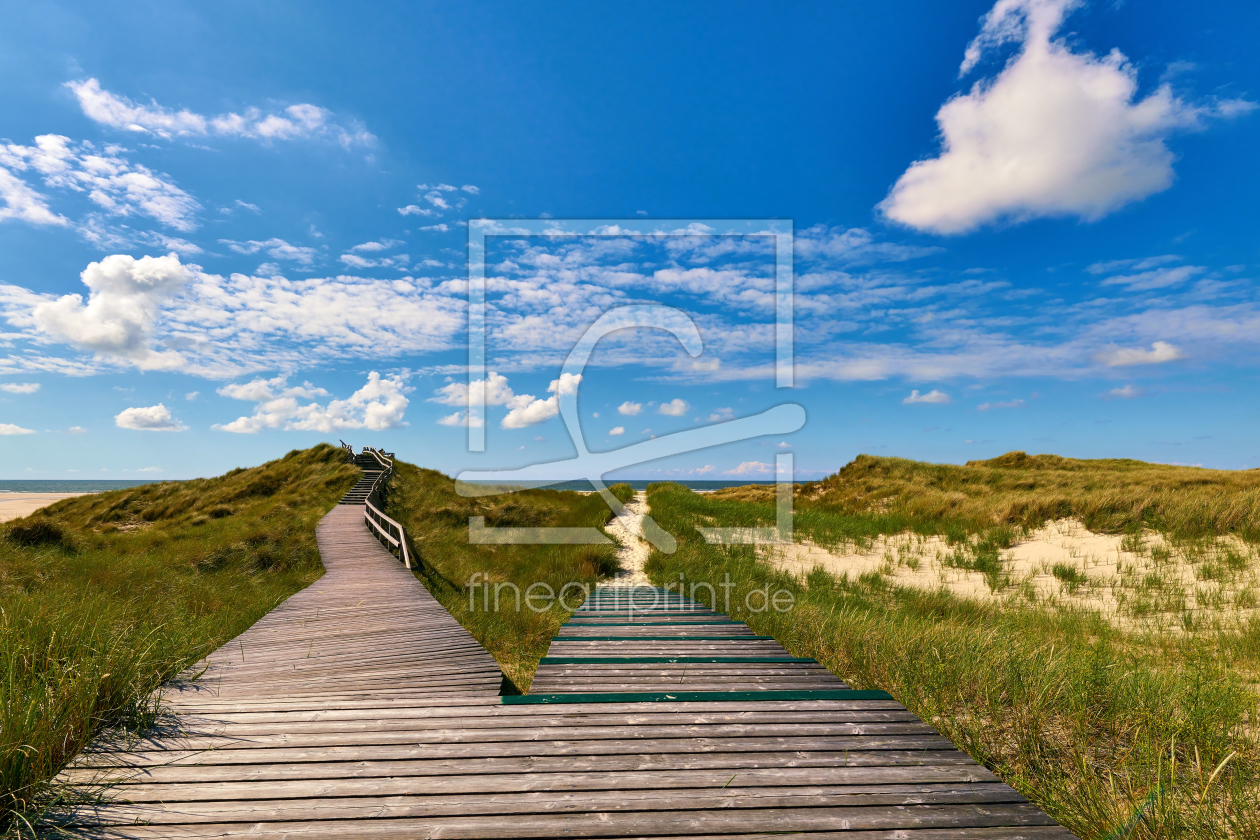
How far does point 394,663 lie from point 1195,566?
1468cm

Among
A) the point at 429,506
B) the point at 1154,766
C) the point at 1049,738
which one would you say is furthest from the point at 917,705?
the point at 429,506

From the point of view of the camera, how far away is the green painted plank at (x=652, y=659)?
4945mm

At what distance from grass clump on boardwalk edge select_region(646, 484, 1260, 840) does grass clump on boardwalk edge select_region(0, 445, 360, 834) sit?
5.24 metres

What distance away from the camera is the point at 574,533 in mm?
18781

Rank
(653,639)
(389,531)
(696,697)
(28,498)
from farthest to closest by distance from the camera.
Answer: (28,498), (389,531), (653,639), (696,697)

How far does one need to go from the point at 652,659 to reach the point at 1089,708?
139 inches

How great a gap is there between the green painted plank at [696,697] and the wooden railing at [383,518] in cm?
988

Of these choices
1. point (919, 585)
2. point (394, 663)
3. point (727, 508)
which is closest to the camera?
point (394, 663)

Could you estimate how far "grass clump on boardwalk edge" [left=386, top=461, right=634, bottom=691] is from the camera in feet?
28.3

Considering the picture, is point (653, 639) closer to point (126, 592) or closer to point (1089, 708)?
point (1089, 708)

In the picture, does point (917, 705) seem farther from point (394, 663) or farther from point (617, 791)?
point (394, 663)

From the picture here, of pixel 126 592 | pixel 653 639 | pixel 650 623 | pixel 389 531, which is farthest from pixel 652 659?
pixel 389 531

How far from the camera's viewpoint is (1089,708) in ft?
13.9

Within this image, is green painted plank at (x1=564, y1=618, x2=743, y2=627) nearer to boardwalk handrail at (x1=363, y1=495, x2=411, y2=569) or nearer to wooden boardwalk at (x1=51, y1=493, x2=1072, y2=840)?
wooden boardwalk at (x1=51, y1=493, x2=1072, y2=840)
